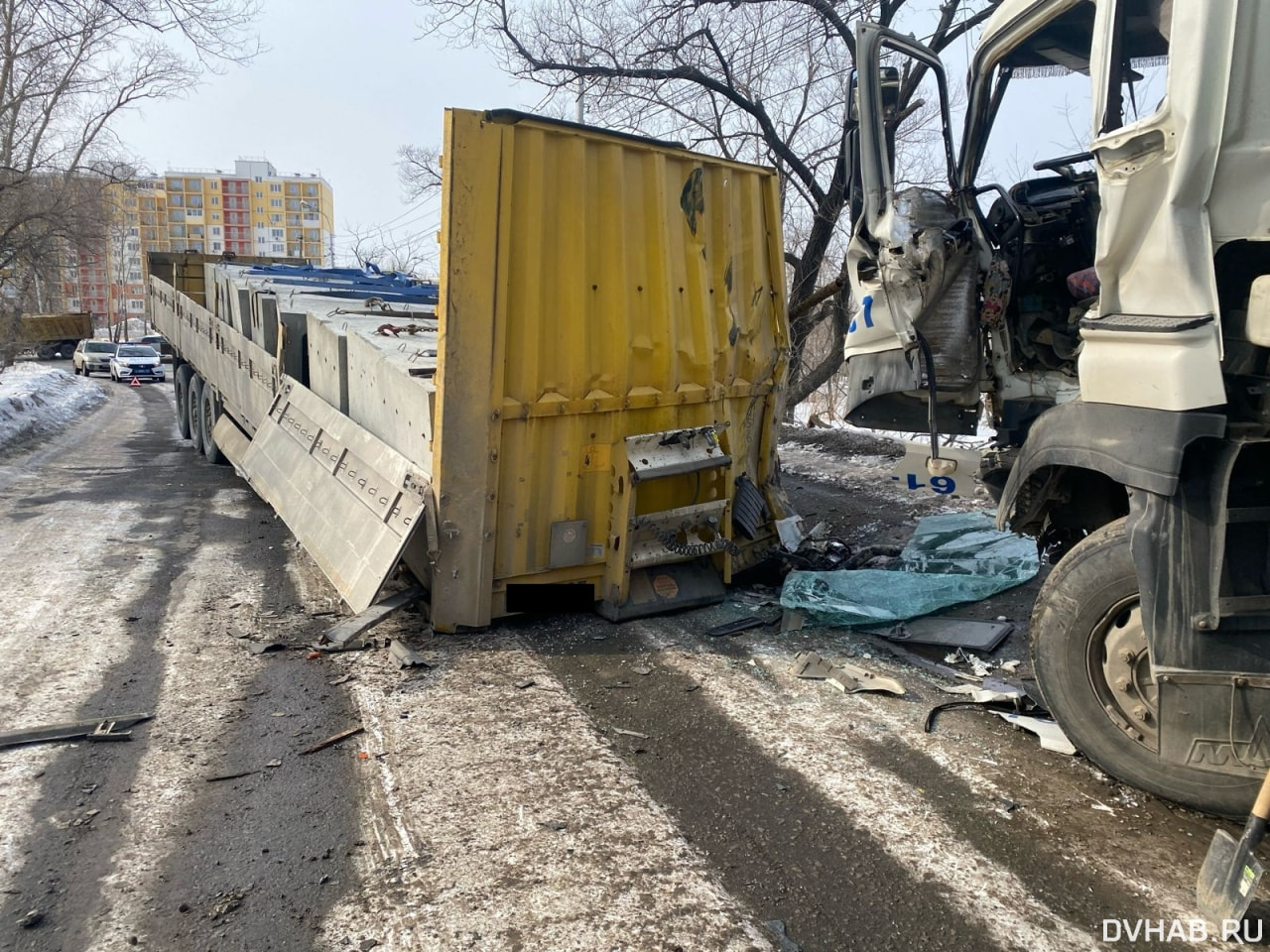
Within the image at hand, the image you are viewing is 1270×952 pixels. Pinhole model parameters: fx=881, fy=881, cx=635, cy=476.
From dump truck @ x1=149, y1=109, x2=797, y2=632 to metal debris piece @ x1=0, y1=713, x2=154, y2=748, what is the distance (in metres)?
1.22

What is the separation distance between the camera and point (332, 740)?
3.47 m

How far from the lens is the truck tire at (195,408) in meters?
11.6

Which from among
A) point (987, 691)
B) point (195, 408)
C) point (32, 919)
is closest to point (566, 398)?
point (987, 691)

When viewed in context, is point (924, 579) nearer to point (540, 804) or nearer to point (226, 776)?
point (540, 804)

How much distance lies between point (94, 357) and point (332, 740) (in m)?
34.4

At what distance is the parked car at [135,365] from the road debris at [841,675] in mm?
31635

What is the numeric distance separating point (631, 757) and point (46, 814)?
1.97 meters

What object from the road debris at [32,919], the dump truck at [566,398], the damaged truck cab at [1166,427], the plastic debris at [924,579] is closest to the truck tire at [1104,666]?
the damaged truck cab at [1166,427]

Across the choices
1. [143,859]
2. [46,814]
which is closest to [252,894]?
[143,859]

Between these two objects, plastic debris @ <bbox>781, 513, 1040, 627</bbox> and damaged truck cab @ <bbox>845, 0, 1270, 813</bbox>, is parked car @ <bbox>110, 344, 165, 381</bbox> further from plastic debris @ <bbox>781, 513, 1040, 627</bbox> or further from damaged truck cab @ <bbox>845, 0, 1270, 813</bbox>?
damaged truck cab @ <bbox>845, 0, 1270, 813</bbox>

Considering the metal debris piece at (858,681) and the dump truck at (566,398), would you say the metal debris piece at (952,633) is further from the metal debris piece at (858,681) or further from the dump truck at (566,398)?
the dump truck at (566,398)

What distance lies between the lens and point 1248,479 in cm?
256

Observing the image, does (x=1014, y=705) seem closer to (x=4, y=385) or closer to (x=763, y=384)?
(x=763, y=384)

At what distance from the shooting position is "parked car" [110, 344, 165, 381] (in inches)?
1184
